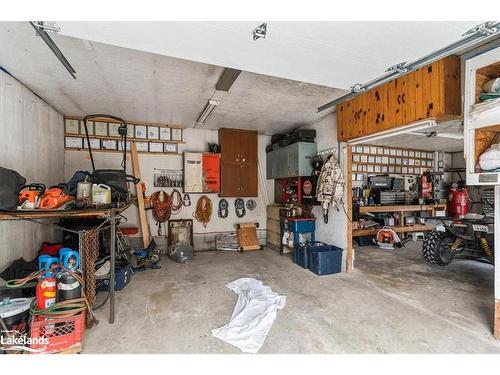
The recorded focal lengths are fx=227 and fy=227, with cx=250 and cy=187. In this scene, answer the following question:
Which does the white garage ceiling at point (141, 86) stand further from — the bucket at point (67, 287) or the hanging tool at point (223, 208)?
the bucket at point (67, 287)

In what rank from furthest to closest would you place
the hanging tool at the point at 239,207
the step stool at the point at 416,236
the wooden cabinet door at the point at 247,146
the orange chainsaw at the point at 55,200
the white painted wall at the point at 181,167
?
1. the step stool at the point at 416,236
2. the hanging tool at the point at 239,207
3. the wooden cabinet door at the point at 247,146
4. the white painted wall at the point at 181,167
5. the orange chainsaw at the point at 55,200

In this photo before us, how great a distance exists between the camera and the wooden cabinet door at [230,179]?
5.59 m

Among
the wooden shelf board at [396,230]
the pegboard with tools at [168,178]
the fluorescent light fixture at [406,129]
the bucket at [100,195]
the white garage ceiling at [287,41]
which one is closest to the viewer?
the white garage ceiling at [287,41]

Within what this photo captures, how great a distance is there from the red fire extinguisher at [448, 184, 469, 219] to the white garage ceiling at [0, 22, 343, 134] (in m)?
6.03

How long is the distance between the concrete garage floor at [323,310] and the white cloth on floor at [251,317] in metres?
0.08

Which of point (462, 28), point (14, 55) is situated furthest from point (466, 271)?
point (14, 55)

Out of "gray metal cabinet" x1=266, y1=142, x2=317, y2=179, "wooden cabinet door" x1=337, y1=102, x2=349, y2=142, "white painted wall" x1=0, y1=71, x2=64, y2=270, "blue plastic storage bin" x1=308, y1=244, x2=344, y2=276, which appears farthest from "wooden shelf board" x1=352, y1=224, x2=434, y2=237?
"white painted wall" x1=0, y1=71, x2=64, y2=270

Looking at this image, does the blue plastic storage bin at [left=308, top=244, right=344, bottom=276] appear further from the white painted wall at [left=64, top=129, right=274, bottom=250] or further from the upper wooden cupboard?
the white painted wall at [left=64, top=129, right=274, bottom=250]

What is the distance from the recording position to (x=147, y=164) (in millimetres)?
5309

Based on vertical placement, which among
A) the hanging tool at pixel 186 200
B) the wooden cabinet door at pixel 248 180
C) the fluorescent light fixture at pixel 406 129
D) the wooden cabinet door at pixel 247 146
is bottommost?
the hanging tool at pixel 186 200

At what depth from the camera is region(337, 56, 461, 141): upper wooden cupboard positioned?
2.48 meters

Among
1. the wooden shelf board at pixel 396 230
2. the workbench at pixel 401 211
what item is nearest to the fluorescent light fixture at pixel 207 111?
the workbench at pixel 401 211

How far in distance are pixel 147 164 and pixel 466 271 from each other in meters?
6.68

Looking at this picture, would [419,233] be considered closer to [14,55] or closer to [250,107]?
[250,107]
